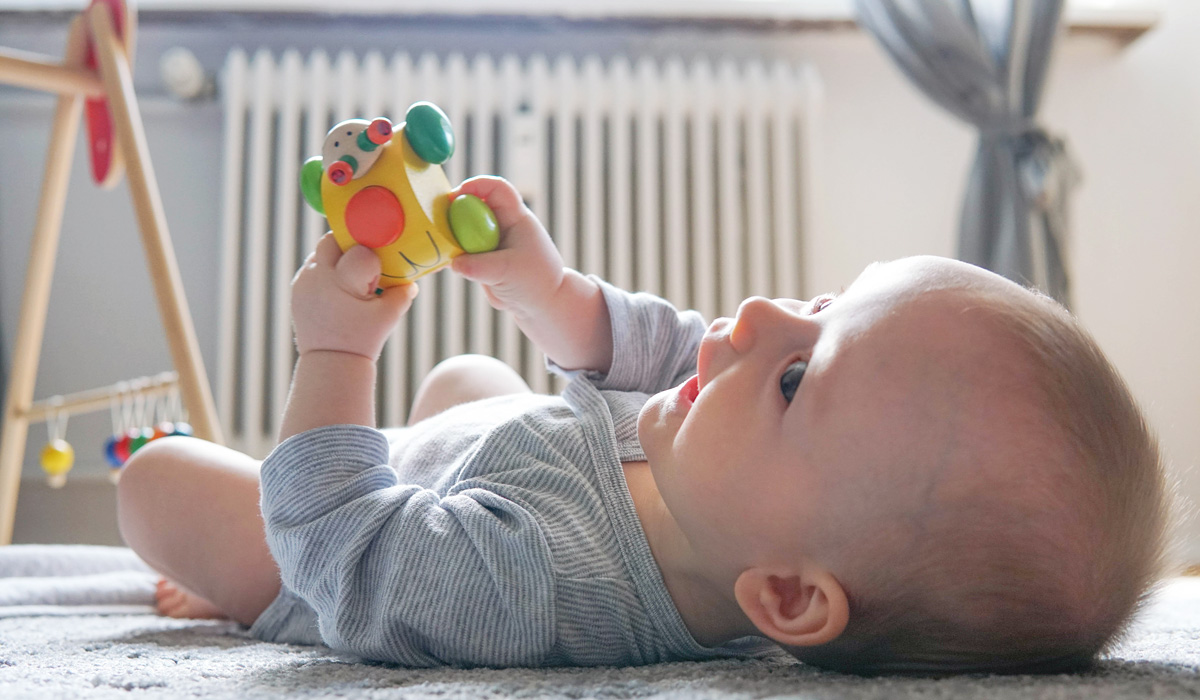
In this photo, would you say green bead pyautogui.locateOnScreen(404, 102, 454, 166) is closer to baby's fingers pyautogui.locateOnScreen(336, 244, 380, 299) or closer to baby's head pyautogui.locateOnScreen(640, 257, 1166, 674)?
baby's fingers pyautogui.locateOnScreen(336, 244, 380, 299)

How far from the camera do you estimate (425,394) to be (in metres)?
1.01

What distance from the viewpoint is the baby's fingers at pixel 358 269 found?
0.67 meters

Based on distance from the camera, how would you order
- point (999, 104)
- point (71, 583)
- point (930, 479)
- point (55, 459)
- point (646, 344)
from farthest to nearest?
point (999, 104)
point (55, 459)
point (71, 583)
point (646, 344)
point (930, 479)

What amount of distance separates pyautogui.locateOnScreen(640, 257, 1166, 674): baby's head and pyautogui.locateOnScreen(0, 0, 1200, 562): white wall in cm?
153

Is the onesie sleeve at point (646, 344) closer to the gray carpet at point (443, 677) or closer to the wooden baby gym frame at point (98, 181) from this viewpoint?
the gray carpet at point (443, 677)

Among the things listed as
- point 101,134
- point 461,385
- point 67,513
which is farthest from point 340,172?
point 67,513

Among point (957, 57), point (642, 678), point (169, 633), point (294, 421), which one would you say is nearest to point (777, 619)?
point (642, 678)

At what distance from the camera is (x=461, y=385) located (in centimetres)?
99

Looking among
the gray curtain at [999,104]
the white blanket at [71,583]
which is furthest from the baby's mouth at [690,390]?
the gray curtain at [999,104]

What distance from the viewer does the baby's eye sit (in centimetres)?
58

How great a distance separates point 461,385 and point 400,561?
388 mm

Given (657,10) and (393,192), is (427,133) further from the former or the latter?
(657,10)

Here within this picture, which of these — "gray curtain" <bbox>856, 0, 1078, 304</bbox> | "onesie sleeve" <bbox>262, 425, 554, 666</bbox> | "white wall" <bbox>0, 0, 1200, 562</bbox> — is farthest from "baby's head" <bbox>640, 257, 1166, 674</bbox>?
"white wall" <bbox>0, 0, 1200, 562</bbox>

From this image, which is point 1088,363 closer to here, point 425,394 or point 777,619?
point 777,619
